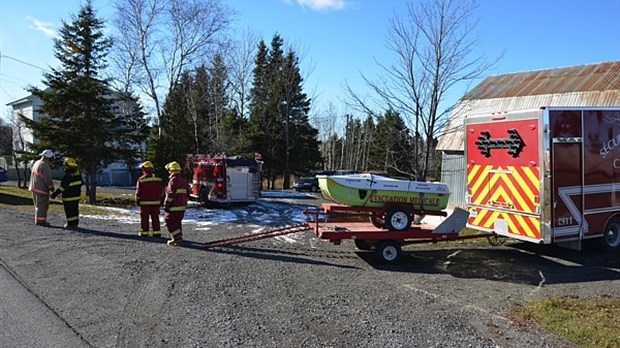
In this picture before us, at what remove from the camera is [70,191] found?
12.2 m

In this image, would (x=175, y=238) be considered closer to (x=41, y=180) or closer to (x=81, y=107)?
(x=41, y=180)

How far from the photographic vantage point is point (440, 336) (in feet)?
17.5

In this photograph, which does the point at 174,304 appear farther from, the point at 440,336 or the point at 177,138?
the point at 177,138

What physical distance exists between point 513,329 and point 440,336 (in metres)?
0.96

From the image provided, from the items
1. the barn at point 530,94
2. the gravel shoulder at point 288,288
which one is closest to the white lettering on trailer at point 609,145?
the gravel shoulder at point 288,288

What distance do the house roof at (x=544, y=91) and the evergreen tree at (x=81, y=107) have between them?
46.2 ft

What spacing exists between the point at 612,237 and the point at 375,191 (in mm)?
5312

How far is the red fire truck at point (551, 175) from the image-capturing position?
30.6 ft

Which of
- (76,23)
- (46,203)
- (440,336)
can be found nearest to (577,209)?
(440,336)

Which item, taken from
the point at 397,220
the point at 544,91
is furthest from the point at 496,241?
the point at 544,91

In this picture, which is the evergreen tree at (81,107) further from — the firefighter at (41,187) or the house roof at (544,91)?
the house roof at (544,91)

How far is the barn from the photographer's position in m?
19.0

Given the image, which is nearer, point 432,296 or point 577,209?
point 432,296

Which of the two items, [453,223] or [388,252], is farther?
[453,223]
